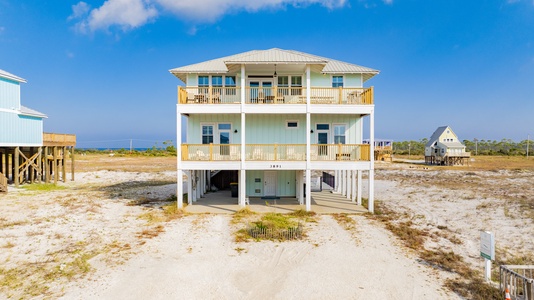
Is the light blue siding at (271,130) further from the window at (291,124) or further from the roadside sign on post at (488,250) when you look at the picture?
the roadside sign on post at (488,250)

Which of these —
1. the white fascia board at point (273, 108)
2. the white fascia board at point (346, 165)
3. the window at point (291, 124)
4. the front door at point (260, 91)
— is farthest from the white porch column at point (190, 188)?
the white fascia board at point (346, 165)

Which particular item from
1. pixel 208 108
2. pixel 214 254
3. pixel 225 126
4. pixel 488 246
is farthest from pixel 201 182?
pixel 488 246

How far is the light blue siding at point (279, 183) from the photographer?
20703mm

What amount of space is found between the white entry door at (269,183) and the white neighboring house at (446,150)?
145 ft

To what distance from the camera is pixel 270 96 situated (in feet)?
59.4

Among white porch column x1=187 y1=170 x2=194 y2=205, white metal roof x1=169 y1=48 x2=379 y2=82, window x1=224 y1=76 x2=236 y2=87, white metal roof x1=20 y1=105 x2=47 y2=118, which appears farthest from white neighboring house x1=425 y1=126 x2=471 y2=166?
white metal roof x1=20 y1=105 x2=47 y2=118

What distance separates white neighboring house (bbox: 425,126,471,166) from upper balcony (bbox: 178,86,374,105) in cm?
4267

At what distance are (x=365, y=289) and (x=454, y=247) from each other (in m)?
5.47

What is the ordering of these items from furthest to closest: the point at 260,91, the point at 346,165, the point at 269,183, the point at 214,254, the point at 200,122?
the point at 269,183 < the point at 200,122 < the point at 260,91 < the point at 346,165 < the point at 214,254

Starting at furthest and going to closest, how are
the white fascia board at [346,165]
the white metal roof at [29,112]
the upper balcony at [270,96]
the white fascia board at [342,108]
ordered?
1. the white metal roof at [29,112]
2. the upper balcony at [270,96]
3. the white fascia board at [342,108]
4. the white fascia board at [346,165]

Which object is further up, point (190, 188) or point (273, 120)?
point (273, 120)

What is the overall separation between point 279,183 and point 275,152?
4.22 meters

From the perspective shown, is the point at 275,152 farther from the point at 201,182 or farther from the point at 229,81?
the point at 201,182

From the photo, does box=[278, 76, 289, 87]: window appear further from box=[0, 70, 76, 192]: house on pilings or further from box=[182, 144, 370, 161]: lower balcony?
box=[0, 70, 76, 192]: house on pilings
